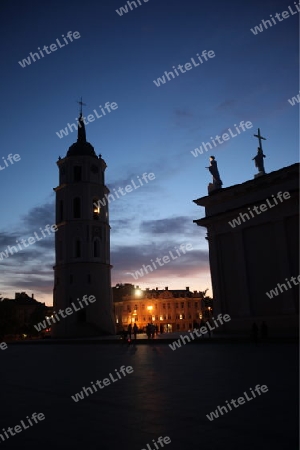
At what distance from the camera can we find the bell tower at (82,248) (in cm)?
5500

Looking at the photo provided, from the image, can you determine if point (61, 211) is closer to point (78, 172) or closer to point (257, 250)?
point (78, 172)

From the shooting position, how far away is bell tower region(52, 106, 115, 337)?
180 ft

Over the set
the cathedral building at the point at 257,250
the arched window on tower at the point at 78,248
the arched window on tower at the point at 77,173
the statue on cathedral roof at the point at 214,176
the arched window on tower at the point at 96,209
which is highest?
the arched window on tower at the point at 77,173

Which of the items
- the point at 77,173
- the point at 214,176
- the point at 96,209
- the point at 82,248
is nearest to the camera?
the point at 214,176

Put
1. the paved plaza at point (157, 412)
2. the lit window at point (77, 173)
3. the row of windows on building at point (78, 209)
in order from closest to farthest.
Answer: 1. the paved plaza at point (157, 412)
2. the row of windows on building at point (78, 209)
3. the lit window at point (77, 173)

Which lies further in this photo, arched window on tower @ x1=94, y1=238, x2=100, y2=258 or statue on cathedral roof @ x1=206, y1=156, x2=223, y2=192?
arched window on tower @ x1=94, y1=238, x2=100, y2=258

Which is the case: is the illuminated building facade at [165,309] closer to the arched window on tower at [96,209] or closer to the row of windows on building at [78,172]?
the arched window on tower at [96,209]

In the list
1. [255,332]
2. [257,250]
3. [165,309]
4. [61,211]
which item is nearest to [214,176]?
[257,250]

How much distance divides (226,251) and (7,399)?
2598 cm

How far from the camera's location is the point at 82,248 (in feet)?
186

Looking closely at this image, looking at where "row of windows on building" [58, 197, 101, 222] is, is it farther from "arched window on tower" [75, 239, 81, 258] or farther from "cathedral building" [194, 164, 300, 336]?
"cathedral building" [194, 164, 300, 336]

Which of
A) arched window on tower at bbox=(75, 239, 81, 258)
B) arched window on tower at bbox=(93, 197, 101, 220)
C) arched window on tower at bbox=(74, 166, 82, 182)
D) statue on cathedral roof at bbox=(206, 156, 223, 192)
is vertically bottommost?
arched window on tower at bbox=(75, 239, 81, 258)

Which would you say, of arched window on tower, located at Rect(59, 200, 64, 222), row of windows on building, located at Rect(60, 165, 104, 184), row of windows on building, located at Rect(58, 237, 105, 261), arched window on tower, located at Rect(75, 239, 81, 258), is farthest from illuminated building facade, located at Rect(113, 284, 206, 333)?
row of windows on building, located at Rect(60, 165, 104, 184)

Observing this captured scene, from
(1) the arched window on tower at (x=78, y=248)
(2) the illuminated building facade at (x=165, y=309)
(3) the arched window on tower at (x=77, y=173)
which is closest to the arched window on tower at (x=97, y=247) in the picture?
(1) the arched window on tower at (x=78, y=248)
